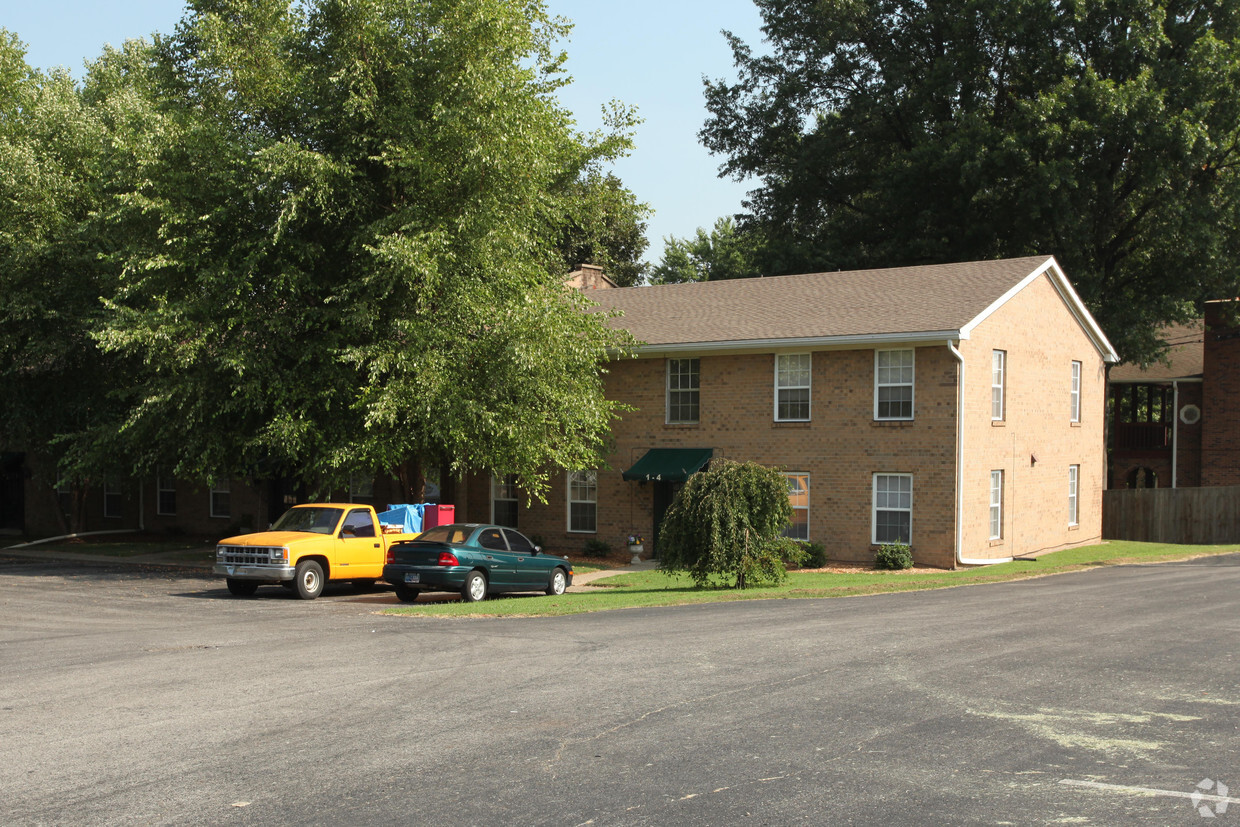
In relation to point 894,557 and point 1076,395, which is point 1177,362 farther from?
point 894,557

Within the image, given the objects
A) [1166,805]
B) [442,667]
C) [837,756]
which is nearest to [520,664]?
[442,667]

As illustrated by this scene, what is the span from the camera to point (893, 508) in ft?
85.7

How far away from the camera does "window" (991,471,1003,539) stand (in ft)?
90.2

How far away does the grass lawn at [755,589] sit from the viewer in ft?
60.0

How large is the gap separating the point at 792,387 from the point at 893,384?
258 cm

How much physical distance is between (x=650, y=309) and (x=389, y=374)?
10.3 m

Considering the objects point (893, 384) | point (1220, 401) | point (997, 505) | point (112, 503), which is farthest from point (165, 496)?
point (1220, 401)

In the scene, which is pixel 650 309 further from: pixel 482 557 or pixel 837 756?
pixel 837 756

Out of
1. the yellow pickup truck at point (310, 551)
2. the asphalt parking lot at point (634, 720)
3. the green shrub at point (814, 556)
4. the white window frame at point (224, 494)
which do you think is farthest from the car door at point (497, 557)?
the white window frame at point (224, 494)

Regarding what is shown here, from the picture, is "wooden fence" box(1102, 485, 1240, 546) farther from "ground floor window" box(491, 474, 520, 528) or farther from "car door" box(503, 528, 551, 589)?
"car door" box(503, 528, 551, 589)

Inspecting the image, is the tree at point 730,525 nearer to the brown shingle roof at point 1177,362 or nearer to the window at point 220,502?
the window at point 220,502

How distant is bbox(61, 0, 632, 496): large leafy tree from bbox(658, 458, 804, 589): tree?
5.29 meters

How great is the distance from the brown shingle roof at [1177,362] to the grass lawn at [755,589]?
16247 millimetres

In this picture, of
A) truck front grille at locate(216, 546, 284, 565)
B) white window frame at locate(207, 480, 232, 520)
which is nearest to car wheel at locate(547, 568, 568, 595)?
truck front grille at locate(216, 546, 284, 565)
